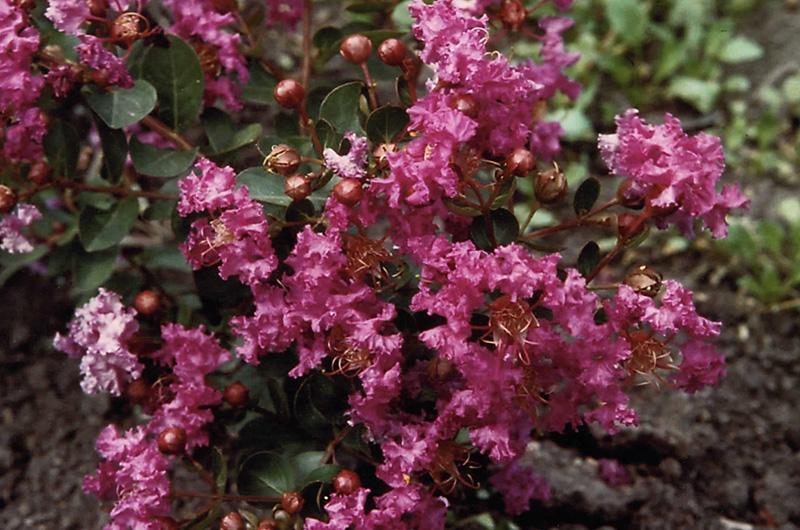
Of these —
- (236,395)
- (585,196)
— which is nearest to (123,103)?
(236,395)

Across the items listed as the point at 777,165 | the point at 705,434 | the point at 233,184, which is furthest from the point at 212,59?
the point at 777,165

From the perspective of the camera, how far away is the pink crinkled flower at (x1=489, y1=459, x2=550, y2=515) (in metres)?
2.01

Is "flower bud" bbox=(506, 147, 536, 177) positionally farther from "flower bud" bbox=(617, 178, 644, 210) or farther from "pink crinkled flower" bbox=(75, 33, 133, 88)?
"pink crinkled flower" bbox=(75, 33, 133, 88)

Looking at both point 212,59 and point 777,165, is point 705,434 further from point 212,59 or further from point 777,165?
point 212,59

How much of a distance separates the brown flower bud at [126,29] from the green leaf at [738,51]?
2.03 m

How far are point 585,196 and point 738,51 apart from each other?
A: 1714mm

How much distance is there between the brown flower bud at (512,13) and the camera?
6.04 ft

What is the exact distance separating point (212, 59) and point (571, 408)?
87cm

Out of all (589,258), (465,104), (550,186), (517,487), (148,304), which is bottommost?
(517,487)

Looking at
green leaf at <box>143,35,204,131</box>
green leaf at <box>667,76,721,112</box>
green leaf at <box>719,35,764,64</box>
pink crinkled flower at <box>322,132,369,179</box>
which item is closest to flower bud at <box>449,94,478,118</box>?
pink crinkled flower at <box>322,132,369,179</box>

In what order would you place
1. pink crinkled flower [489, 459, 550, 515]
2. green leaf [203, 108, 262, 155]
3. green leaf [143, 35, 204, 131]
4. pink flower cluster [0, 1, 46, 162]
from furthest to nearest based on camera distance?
1. pink crinkled flower [489, 459, 550, 515]
2. green leaf [203, 108, 262, 155]
3. green leaf [143, 35, 204, 131]
4. pink flower cluster [0, 1, 46, 162]

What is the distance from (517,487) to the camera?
6.61 feet

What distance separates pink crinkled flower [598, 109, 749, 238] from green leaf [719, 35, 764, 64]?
5.49ft

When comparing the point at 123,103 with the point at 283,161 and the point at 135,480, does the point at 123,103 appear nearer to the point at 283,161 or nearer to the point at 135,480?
the point at 283,161
